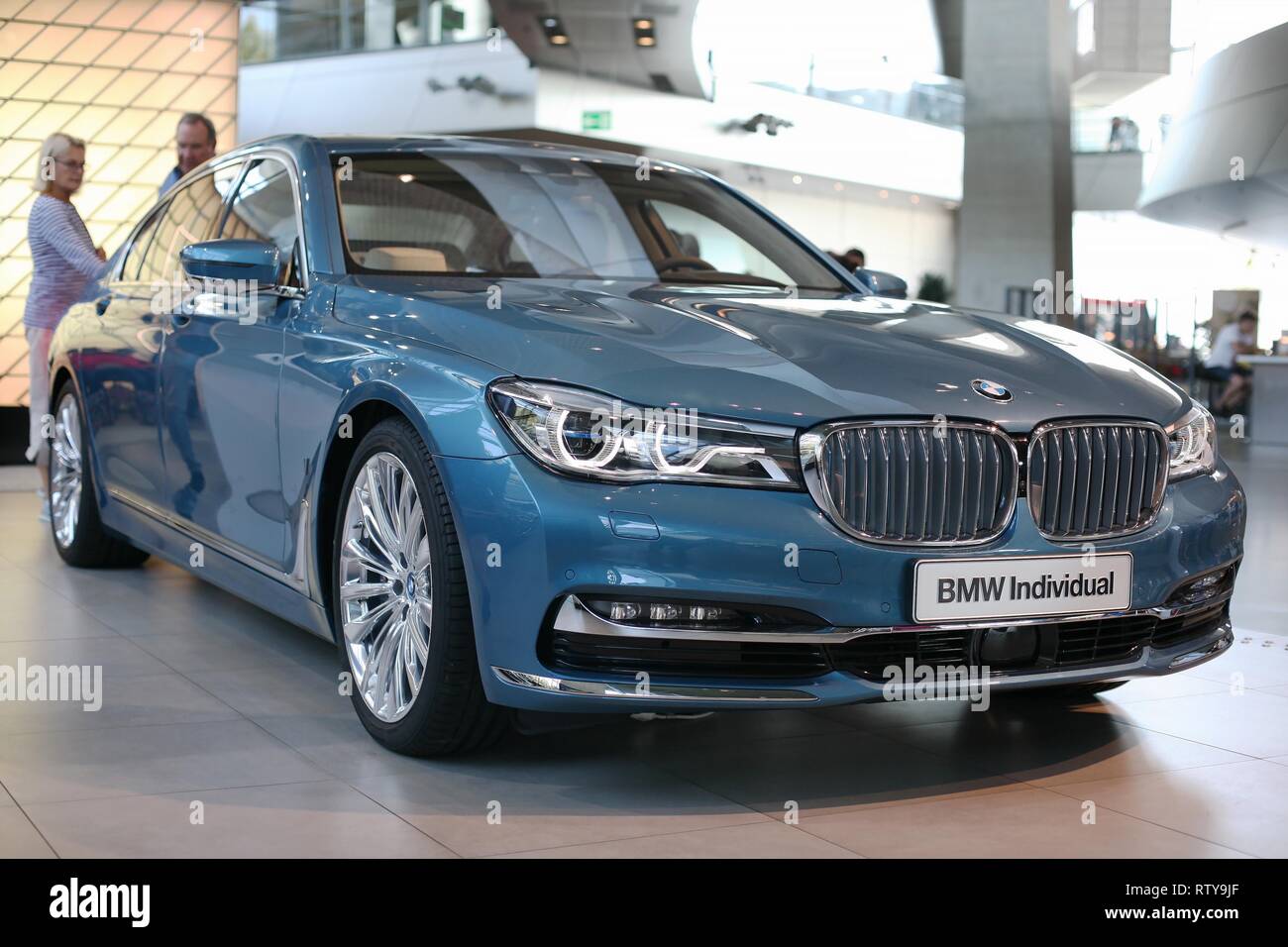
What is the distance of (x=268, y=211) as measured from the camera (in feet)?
14.5

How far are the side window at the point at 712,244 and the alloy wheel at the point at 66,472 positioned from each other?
2.53 meters

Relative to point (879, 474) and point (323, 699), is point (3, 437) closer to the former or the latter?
point (323, 699)

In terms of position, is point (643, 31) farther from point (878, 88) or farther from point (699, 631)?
point (699, 631)

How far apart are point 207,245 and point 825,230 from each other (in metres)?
27.0

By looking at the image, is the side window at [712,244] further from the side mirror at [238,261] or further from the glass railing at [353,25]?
the glass railing at [353,25]

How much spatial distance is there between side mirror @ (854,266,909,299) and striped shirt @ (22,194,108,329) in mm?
3869

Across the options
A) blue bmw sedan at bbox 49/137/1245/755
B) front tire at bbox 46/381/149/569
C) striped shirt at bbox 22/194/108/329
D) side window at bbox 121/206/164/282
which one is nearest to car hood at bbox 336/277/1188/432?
blue bmw sedan at bbox 49/137/1245/755

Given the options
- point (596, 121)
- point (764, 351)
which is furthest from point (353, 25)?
point (764, 351)

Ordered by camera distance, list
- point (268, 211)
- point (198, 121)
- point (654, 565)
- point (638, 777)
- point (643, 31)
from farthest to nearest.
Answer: point (643, 31), point (198, 121), point (268, 211), point (638, 777), point (654, 565)

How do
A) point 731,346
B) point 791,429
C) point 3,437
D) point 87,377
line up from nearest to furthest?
point 791,429 → point 731,346 → point 87,377 → point 3,437

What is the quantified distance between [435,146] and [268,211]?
0.51 metres

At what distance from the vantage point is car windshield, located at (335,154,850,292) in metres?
4.04
